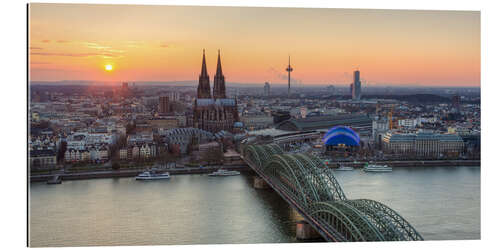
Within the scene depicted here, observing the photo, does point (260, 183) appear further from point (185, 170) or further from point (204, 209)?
point (185, 170)

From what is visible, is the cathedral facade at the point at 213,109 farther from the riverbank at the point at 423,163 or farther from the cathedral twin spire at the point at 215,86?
the riverbank at the point at 423,163

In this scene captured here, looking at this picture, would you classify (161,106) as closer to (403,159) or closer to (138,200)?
(403,159)

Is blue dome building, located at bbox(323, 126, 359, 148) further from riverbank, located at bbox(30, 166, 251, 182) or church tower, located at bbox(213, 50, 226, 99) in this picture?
riverbank, located at bbox(30, 166, 251, 182)

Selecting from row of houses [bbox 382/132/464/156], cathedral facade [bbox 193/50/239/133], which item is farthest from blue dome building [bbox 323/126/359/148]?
cathedral facade [bbox 193/50/239/133]

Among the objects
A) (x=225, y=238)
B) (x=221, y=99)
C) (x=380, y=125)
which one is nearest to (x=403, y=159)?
(x=380, y=125)

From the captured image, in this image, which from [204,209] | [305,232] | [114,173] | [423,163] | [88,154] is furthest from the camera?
[423,163]

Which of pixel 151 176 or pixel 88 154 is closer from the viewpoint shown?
pixel 151 176

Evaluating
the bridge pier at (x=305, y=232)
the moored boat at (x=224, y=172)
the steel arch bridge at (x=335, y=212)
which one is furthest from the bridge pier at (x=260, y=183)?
the bridge pier at (x=305, y=232)

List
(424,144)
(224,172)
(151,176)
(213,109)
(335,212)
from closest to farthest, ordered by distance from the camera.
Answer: (335,212)
(151,176)
(224,172)
(424,144)
(213,109)

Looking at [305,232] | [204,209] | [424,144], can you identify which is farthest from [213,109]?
[305,232]
